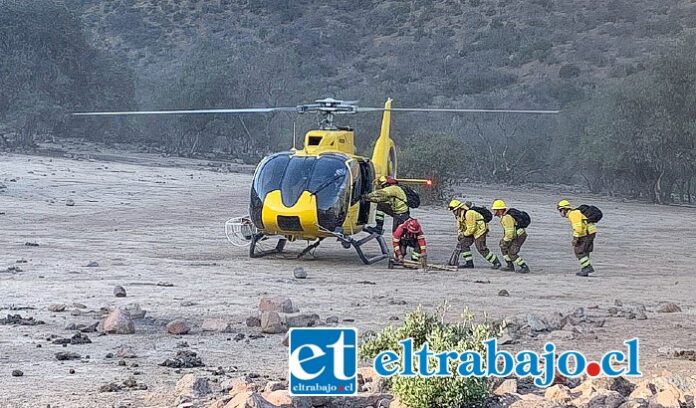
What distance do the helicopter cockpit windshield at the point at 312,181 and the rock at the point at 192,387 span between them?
10726 millimetres

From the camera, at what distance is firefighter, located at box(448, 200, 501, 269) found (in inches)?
799

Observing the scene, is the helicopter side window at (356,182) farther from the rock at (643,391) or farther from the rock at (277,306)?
the rock at (643,391)

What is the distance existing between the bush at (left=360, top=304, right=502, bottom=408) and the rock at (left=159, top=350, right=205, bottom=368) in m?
2.20

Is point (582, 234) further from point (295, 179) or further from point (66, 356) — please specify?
point (66, 356)

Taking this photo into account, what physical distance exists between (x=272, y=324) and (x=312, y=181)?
7442 millimetres

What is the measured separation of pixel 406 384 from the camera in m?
7.56

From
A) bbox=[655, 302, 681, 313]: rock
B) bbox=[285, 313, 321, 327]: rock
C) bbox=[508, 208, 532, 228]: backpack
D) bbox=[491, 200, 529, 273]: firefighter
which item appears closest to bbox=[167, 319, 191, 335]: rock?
bbox=[285, 313, 321, 327]: rock

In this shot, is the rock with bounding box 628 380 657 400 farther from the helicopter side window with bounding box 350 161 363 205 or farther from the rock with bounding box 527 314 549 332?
the helicopter side window with bounding box 350 161 363 205

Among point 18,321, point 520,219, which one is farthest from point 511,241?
point 18,321

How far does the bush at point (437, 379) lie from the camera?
295 inches

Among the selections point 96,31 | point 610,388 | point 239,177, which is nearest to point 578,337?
point 610,388

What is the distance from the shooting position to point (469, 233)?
2033cm

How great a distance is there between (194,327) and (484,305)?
14.4 feet

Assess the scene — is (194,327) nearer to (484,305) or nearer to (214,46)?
(484,305)
